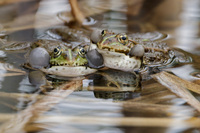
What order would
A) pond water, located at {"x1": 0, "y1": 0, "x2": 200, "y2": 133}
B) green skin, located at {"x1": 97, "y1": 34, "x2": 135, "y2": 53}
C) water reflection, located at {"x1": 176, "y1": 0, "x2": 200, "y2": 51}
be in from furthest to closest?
water reflection, located at {"x1": 176, "y1": 0, "x2": 200, "y2": 51} → green skin, located at {"x1": 97, "y1": 34, "x2": 135, "y2": 53} → pond water, located at {"x1": 0, "y1": 0, "x2": 200, "y2": 133}

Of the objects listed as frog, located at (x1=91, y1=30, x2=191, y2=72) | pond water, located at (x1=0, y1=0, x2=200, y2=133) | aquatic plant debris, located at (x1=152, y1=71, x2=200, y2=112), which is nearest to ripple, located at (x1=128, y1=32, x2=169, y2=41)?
pond water, located at (x1=0, y1=0, x2=200, y2=133)

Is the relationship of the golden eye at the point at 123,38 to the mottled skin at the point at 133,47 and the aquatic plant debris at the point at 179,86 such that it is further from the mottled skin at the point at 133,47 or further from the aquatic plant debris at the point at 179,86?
the aquatic plant debris at the point at 179,86

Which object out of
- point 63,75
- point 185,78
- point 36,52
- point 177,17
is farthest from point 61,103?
point 177,17

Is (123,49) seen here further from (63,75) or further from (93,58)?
(63,75)

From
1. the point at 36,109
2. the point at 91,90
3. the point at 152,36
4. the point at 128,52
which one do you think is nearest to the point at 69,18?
the point at 152,36

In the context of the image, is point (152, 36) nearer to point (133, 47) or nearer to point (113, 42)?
point (133, 47)

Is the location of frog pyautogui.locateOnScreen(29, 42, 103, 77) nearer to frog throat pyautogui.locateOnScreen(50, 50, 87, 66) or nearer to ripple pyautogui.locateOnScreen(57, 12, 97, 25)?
frog throat pyautogui.locateOnScreen(50, 50, 87, 66)

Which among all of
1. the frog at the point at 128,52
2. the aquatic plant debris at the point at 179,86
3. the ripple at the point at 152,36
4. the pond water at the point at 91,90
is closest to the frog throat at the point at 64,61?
the pond water at the point at 91,90

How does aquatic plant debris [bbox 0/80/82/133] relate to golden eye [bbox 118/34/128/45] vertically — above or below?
below
